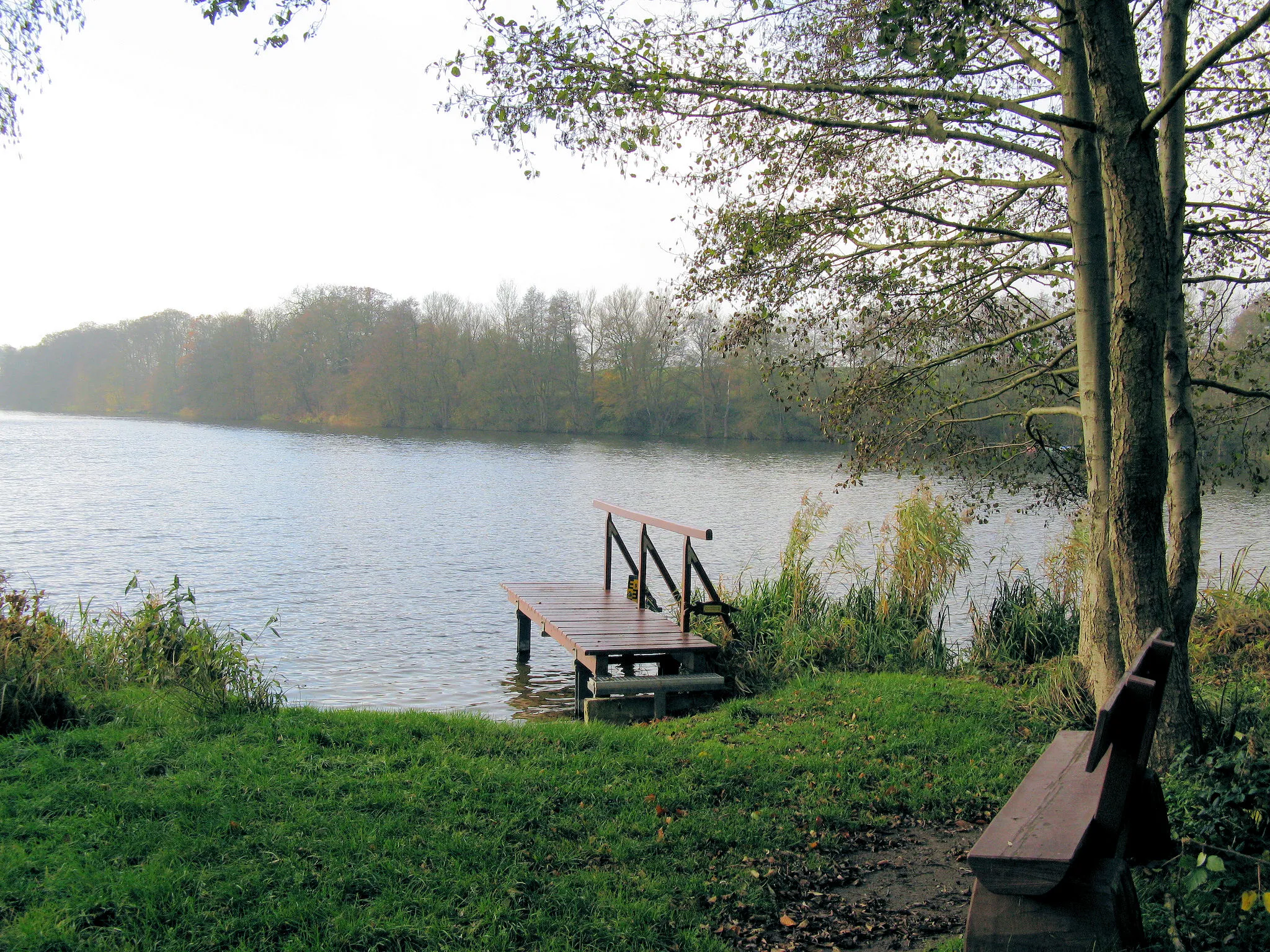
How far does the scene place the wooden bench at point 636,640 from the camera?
8.00m

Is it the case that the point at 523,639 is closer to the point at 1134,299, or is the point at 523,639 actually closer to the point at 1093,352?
the point at 1093,352

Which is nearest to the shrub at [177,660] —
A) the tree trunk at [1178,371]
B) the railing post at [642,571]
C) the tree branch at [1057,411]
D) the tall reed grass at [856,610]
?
the railing post at [642,571]

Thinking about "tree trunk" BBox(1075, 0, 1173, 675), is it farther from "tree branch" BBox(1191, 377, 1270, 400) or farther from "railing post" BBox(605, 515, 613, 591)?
"railing post" BBox(605, 515, 613, 591)

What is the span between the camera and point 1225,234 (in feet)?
23.0

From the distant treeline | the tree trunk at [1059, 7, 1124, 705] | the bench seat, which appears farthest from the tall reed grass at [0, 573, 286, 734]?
the distant treeline

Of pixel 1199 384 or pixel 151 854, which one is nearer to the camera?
pixel 151 854

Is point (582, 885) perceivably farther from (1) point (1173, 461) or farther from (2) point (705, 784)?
(1) point (1173, 461)

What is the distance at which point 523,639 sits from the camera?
11594mm

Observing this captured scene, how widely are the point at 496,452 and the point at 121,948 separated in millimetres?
47988

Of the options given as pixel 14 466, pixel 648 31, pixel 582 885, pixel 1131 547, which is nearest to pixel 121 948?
pixel 582 885

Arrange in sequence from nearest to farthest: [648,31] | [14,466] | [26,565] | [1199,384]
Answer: [648,31], [1199,384], [26,565], [14,466]

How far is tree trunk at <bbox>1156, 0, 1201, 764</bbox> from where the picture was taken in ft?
19.9

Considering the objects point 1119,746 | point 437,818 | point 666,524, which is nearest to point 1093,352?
point 1119,746

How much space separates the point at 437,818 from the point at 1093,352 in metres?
4.95
